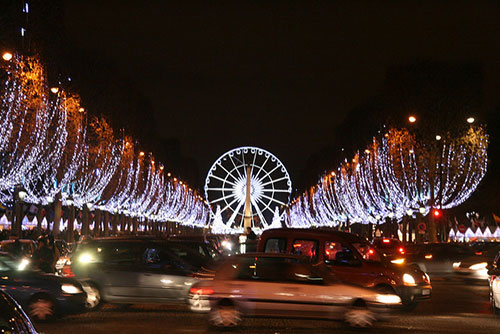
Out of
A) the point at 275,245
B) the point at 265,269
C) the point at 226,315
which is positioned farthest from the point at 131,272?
the point at 265,269

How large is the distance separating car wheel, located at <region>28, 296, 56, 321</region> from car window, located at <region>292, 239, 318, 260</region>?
575cm

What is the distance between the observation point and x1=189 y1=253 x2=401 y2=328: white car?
1442 centimetres

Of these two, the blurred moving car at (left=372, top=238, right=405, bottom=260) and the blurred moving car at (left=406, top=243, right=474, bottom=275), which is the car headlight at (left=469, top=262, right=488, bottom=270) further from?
the blurred moving car at (left=372, top=238, right=405, bottom=260)

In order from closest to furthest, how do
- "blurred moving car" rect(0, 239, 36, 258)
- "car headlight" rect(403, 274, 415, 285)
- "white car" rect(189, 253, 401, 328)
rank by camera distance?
"white car" rect(189, 253, 401, 328)
"car headlight" rect(403, 274, 415, 285)
"blurred moving car" rect(0, 239, 36, 258)

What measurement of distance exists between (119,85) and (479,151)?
96.7 feet

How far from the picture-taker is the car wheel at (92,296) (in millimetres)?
18469

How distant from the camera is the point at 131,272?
18578 millimetres

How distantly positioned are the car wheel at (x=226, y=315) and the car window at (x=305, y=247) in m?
4.32

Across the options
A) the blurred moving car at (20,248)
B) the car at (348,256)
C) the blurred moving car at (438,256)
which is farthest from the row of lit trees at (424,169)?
the car at (348,256)

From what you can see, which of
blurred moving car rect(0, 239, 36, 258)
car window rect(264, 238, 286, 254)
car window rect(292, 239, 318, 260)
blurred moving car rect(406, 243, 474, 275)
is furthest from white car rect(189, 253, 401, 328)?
blurred moving car rect(406, 243, 474, 275)

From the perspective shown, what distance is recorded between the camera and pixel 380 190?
241ft

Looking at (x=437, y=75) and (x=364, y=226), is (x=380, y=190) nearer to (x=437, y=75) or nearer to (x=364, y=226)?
(x=437, y=75)

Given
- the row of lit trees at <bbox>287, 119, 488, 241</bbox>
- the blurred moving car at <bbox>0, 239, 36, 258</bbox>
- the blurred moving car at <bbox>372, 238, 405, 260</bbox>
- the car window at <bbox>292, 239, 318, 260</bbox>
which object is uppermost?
the row of lit trees at <bbox>287, 119, 488, 241</bbox>

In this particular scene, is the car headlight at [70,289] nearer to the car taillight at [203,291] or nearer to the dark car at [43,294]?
the dark car at [43,294]
